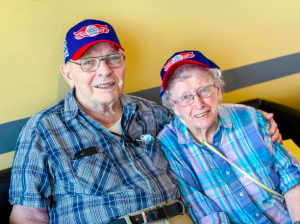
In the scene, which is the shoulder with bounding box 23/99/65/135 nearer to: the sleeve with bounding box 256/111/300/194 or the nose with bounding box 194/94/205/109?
the nose with bounding box 194/94/205/109

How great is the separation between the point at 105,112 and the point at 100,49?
0.36m

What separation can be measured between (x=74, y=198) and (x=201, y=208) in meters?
0.66

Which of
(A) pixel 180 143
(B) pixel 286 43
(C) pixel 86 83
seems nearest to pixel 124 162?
(A) pixel 180 143

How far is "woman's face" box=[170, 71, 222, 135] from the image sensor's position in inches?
65.9

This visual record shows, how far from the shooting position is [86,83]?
1611 mm

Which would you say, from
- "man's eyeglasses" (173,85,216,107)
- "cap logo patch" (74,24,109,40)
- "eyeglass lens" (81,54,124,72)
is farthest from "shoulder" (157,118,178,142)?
"cap logo patch" (74,24,109,40)

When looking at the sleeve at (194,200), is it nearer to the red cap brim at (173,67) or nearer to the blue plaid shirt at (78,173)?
the blue plaid shirt at (78,173)

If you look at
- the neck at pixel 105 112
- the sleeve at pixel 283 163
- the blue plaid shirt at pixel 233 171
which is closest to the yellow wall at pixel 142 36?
the neck at pixel 105 112

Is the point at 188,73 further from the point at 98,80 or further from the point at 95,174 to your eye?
the point at 95,174

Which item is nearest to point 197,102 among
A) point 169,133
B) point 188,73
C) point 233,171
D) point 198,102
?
point 198,102

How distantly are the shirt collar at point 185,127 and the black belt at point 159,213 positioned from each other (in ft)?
1.15

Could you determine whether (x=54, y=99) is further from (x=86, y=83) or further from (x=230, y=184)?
(x=230, y=184)

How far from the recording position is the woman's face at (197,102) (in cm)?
167

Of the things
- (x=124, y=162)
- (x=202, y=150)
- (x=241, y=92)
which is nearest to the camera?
(x=124, y=162)
